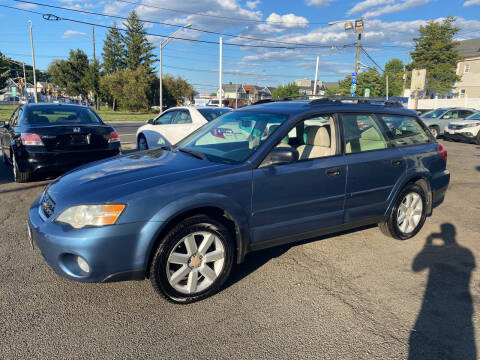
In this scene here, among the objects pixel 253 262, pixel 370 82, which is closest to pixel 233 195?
pixel 253 262

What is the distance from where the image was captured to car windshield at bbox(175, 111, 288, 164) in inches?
133

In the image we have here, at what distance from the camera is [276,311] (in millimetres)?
2859

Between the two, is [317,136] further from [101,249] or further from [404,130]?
[101,249]

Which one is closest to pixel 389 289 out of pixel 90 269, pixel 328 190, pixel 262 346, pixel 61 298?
pixel 328 190

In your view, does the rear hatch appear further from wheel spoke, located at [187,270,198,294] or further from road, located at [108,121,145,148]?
road, located at [108,121,145,148]

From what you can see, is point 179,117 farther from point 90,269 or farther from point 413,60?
→ point 413,60

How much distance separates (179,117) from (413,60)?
157 feet

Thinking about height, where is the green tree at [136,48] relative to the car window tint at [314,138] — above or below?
above

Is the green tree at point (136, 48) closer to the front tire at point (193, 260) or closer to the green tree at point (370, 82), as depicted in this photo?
the green tree at point (370, 82)

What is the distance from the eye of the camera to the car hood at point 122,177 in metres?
2.72

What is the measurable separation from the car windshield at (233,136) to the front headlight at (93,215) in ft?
3.52

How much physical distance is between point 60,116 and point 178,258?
5.12 m

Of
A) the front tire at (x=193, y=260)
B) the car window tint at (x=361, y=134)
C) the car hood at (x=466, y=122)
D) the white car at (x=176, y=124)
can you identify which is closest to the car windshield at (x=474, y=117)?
the car hood at (x=466, y=122)

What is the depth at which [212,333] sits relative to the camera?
101 inches
